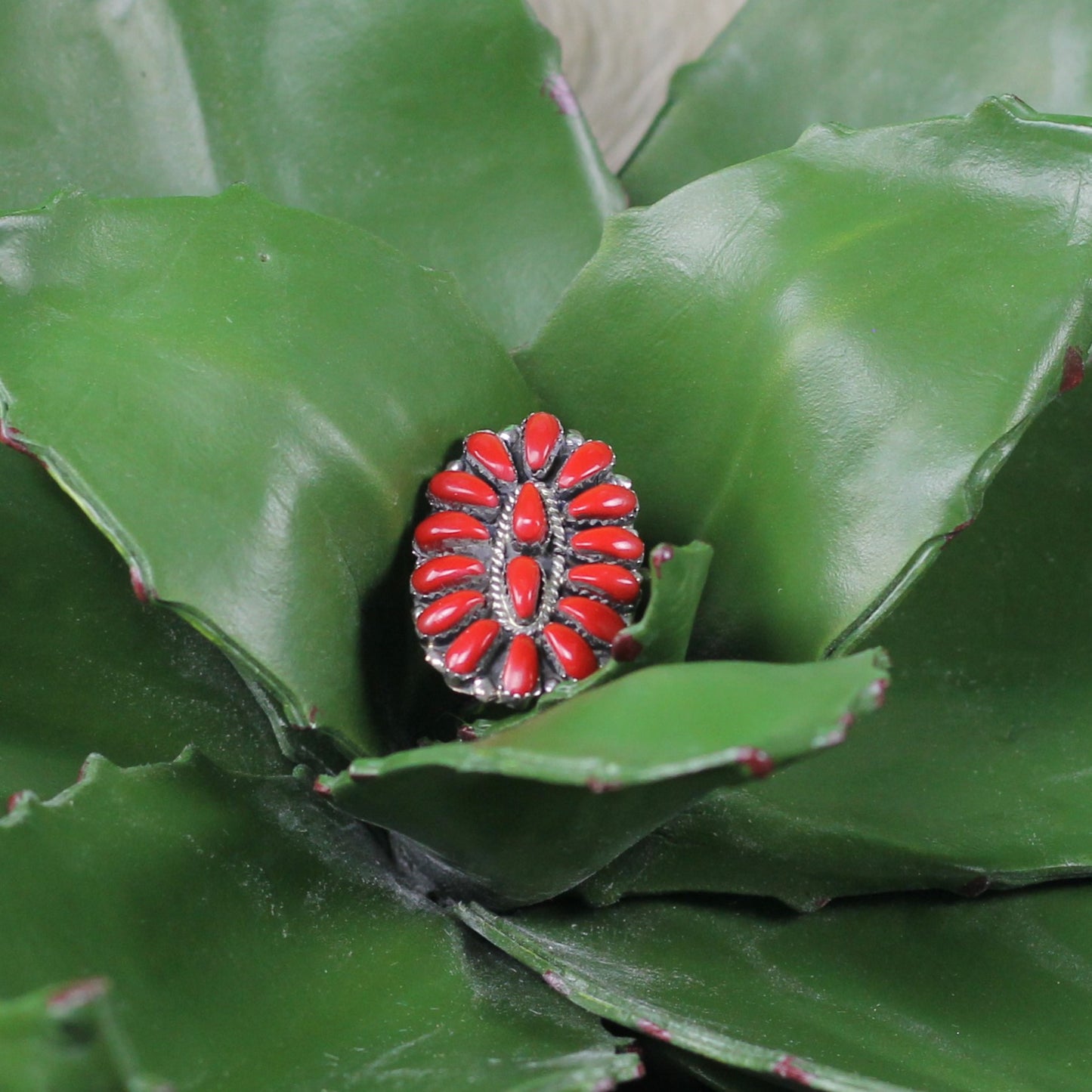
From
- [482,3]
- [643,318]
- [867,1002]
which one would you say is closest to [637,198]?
[482,3]

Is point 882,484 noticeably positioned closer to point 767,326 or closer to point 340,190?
point 767,326

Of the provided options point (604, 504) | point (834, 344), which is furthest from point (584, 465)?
point (834, 344)

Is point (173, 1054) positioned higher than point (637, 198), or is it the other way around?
point (637, 198)

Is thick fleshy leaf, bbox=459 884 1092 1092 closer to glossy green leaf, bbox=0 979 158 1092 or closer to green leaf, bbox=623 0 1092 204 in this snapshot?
glossy green leaf, bbox=0 979 158 1092

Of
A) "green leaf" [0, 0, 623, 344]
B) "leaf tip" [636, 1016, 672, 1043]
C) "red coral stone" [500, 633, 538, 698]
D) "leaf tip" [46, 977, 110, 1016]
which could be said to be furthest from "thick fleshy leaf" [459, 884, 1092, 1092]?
"green leaf" [0, 0, 623, 344]

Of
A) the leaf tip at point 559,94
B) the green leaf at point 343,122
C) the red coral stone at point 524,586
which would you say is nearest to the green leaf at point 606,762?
the red coral stone at point 524,586
